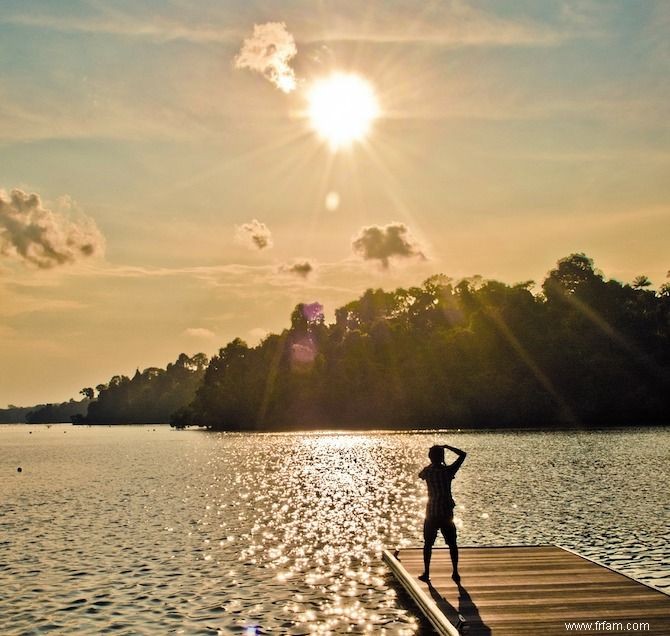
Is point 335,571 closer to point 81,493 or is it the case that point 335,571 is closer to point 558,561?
point 558,561

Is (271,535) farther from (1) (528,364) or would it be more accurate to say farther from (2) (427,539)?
(1) (528,364)

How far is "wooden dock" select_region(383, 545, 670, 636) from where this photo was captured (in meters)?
16.9

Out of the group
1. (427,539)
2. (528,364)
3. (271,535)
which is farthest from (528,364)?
(427,539)

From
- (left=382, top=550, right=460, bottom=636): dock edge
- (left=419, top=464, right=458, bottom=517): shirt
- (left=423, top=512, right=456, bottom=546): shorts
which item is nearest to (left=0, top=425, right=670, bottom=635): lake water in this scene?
(left=382, top=550, right=460, bottom=636): dock edge

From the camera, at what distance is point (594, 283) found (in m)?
174

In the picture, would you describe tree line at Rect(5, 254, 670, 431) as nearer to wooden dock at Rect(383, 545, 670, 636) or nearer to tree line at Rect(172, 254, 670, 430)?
tree line at Rect(172, 254, 670, 430)

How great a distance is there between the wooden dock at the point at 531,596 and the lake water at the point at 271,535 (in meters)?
1.23

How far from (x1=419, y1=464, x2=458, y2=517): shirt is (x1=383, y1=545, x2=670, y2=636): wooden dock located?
6.91 feet

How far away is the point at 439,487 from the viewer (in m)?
20.0

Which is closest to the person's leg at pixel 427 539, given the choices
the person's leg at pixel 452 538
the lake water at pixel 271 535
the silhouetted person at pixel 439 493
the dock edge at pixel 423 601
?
the silhouetted person at pixel 439 493

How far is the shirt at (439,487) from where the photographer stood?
20.0 metres

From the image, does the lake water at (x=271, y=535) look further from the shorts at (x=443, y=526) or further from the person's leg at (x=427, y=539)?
the shorts at (x=443, y=526)

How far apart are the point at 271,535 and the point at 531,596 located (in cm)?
1885

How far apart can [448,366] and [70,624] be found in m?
158
